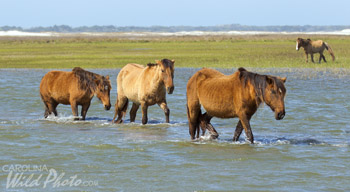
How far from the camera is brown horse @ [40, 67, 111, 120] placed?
1251 cm

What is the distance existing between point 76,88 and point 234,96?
469 cm

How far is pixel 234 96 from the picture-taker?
9133 mm

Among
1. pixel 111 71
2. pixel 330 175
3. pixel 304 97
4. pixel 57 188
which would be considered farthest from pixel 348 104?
pixel 111 71

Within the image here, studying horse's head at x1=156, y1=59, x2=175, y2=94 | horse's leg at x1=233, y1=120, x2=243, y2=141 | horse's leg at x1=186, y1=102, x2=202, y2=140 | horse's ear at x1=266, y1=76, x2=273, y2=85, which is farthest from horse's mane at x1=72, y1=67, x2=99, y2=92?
horse's ear at x1=266, y1=76, x2=273, y2=85

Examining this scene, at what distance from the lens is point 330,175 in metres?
7.54

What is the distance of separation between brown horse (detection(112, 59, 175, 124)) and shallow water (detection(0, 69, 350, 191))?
0.49m

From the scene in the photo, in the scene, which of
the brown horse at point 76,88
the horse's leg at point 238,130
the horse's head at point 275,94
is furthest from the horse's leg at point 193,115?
the brown horse at point 76,88

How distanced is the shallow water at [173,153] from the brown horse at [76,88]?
49 centimetres

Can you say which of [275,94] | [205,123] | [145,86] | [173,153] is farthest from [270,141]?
[145,86]

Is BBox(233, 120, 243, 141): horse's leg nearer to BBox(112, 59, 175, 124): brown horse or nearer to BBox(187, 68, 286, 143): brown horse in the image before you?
BBox(187, 68, 286, 143): brown horse

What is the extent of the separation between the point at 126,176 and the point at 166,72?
12.2 ft

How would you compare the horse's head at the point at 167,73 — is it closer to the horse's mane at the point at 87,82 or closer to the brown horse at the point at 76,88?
the brown horse at the point at 76,88

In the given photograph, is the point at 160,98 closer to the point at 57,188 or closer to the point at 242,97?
the point at 242,97

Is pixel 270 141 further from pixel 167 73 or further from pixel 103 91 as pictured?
pixel 103 91
